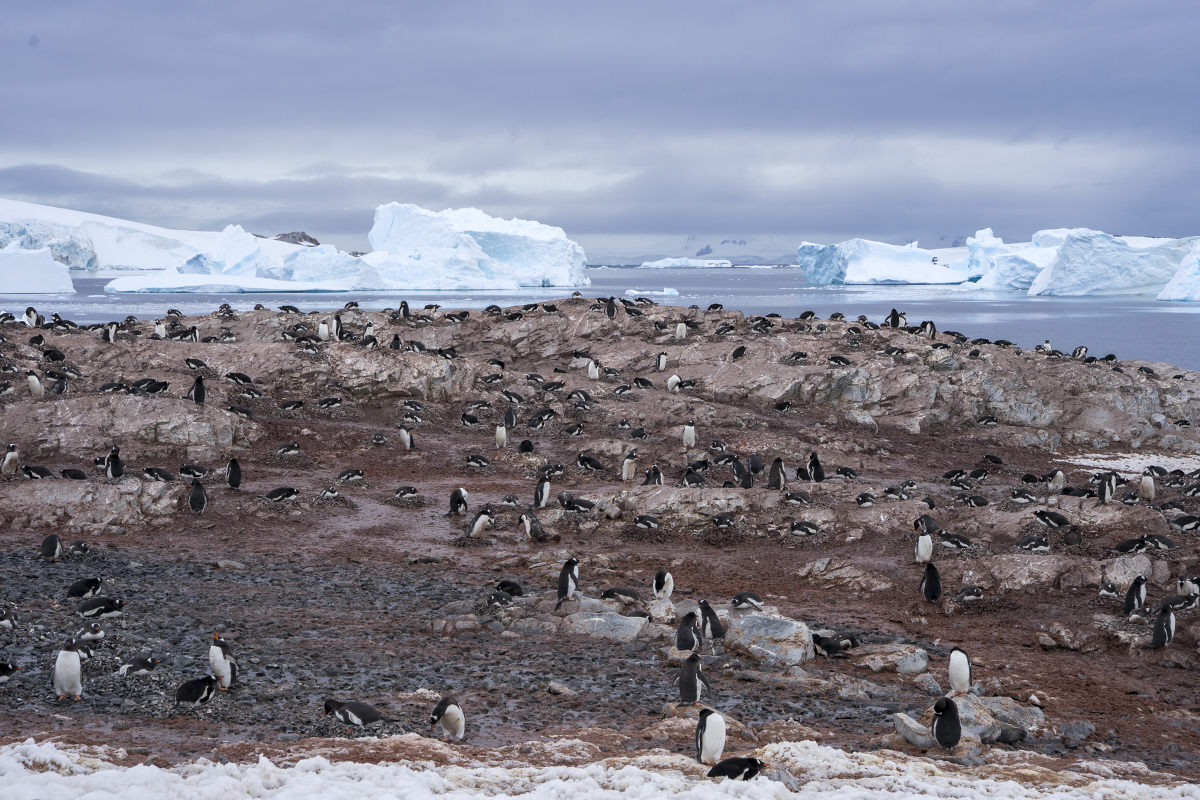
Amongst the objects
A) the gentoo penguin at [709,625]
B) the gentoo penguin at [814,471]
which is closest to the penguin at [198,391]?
the gentoo penguin at [814,471]

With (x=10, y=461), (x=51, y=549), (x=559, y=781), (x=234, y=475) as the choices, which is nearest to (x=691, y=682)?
(x=559, y=781)

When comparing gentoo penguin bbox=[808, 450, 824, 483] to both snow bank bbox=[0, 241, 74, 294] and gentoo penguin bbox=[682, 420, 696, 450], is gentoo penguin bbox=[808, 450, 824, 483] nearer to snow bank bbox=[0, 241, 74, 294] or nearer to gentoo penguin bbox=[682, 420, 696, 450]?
gentoo penguin bbox=[682, 420, 696, 450]

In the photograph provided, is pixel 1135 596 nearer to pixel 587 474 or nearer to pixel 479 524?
pixel 479 524

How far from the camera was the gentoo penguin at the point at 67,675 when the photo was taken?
33.5 ft

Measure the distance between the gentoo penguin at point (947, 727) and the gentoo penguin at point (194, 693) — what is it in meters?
7.59

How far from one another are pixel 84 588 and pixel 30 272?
282 ft

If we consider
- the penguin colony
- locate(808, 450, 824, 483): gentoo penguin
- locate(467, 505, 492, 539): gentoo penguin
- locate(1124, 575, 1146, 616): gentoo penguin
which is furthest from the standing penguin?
locate(1124, 575, 1146, 616): gentoo penguin

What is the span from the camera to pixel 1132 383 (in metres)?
33.2

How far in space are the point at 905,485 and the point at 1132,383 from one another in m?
15.1

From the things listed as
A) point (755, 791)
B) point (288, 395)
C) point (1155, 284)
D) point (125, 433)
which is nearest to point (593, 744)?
point (755, 791)

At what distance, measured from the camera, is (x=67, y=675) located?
33.5 ft

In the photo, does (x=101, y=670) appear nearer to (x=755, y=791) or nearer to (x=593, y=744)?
(x=593, y=744)

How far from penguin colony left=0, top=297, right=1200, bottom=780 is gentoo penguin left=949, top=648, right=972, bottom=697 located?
0.7 inches

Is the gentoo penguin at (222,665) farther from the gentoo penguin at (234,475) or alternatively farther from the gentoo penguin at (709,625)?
the gentoo penguin at (234,475)
